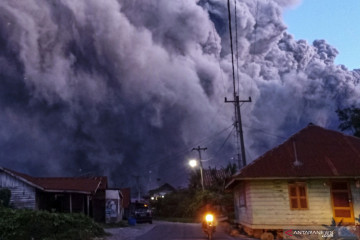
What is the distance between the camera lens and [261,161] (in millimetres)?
19312

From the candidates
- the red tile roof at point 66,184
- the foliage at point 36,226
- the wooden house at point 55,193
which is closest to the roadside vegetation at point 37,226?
the foliage at point 36,226

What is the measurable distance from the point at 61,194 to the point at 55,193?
869mm

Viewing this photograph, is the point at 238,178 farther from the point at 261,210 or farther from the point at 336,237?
the point at 336,237

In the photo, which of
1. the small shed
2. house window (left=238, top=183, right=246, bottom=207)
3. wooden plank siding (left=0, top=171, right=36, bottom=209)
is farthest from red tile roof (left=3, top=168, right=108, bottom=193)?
house window (left=238, top=183, right=246, bottom=207)

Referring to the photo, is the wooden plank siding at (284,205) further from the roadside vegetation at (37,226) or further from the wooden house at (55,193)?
the wooden house at (55,193)

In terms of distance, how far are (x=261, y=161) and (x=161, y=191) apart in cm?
7269

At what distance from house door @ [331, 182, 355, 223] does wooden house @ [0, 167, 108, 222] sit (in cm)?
1857

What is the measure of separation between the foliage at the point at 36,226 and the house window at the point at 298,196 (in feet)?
34.0

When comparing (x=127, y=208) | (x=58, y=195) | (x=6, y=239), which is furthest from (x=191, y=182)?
(x=6, y=239)

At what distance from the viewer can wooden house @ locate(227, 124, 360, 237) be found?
1791 cm

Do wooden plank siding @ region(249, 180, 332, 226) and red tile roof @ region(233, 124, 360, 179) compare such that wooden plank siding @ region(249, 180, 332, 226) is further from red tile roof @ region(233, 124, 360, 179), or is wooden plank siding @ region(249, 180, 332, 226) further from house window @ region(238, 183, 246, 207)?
house window @ region(238, 183, 246, 207)

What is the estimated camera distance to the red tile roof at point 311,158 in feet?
59.0

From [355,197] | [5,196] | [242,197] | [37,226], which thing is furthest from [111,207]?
[355,197]

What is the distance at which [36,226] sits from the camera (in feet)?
54.8
